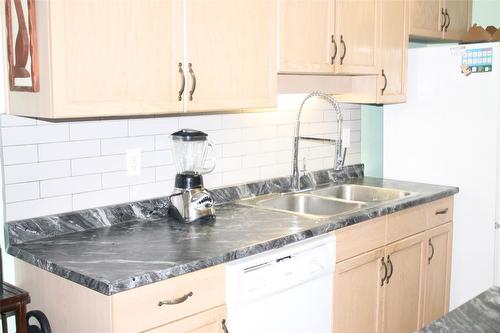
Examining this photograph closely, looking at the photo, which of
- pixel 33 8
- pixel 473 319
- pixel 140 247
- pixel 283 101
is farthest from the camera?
pixel 283 101

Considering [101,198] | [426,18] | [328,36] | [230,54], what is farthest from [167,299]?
[426,18]

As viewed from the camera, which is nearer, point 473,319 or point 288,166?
point 473,319

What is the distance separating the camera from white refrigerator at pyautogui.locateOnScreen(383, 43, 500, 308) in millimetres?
3334

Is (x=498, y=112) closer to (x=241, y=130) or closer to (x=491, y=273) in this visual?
(x=491, y=273)

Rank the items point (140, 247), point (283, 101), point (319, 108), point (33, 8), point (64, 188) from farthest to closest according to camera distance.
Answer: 1. point (319, 108)
2. point (283, 101)
3. point (64, 188)
4. point (140, 247)
5. point (33, 8)

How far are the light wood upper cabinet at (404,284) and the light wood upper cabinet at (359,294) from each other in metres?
0.08

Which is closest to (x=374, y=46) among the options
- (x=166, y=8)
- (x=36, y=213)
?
(x=166, y=8)

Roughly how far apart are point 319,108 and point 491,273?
52.5 inches

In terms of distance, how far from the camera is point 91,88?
203cm

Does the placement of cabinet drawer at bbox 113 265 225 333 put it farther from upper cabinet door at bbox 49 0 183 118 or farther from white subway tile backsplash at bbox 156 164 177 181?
white subway tile backsplash at bbox 156 164 177 181

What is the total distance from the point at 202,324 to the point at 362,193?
1.72 m

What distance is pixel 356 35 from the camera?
3.08 metres

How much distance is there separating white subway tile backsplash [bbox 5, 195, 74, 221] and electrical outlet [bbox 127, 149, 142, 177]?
0.30 meters

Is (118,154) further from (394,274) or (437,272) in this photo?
(437,272)
